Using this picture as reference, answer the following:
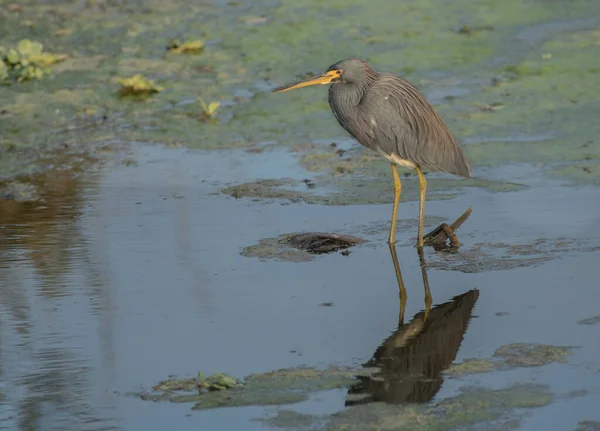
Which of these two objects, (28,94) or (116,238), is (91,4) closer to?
(28,94)

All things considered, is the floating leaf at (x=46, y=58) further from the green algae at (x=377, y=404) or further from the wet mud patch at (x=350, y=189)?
Answer: the green algae at (x=377, y=404)

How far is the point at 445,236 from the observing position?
731cm

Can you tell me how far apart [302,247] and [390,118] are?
1007mm

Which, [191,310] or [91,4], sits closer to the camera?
[191,310]

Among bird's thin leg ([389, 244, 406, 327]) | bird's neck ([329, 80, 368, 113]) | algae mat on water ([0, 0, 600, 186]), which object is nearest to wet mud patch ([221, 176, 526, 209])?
algae mat on water ([0, 0, 600, 186])

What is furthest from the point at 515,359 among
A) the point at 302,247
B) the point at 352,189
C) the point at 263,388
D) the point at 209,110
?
the point at 209,110

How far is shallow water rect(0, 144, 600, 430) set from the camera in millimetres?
5102

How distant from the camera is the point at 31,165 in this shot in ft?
31.9

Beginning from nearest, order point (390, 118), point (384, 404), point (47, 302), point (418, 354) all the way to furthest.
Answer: point (384, 404)
point (418, 354)
point (47, 302)
point (390, 118)

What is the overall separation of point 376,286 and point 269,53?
686 centimetres

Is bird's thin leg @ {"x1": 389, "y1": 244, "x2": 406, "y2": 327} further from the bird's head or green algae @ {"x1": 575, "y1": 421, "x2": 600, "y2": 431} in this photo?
green algae @ {"x1": 575, "y1": 421, "x2": 600, "y2": 431}

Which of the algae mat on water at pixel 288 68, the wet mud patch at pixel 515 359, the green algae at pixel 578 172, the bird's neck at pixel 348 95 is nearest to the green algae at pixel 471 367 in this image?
the wet mud patch at pixel 515 359

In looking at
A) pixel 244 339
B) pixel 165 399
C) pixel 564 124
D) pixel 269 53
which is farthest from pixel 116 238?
pixel 269 53

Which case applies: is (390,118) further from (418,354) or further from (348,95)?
(418,354)
